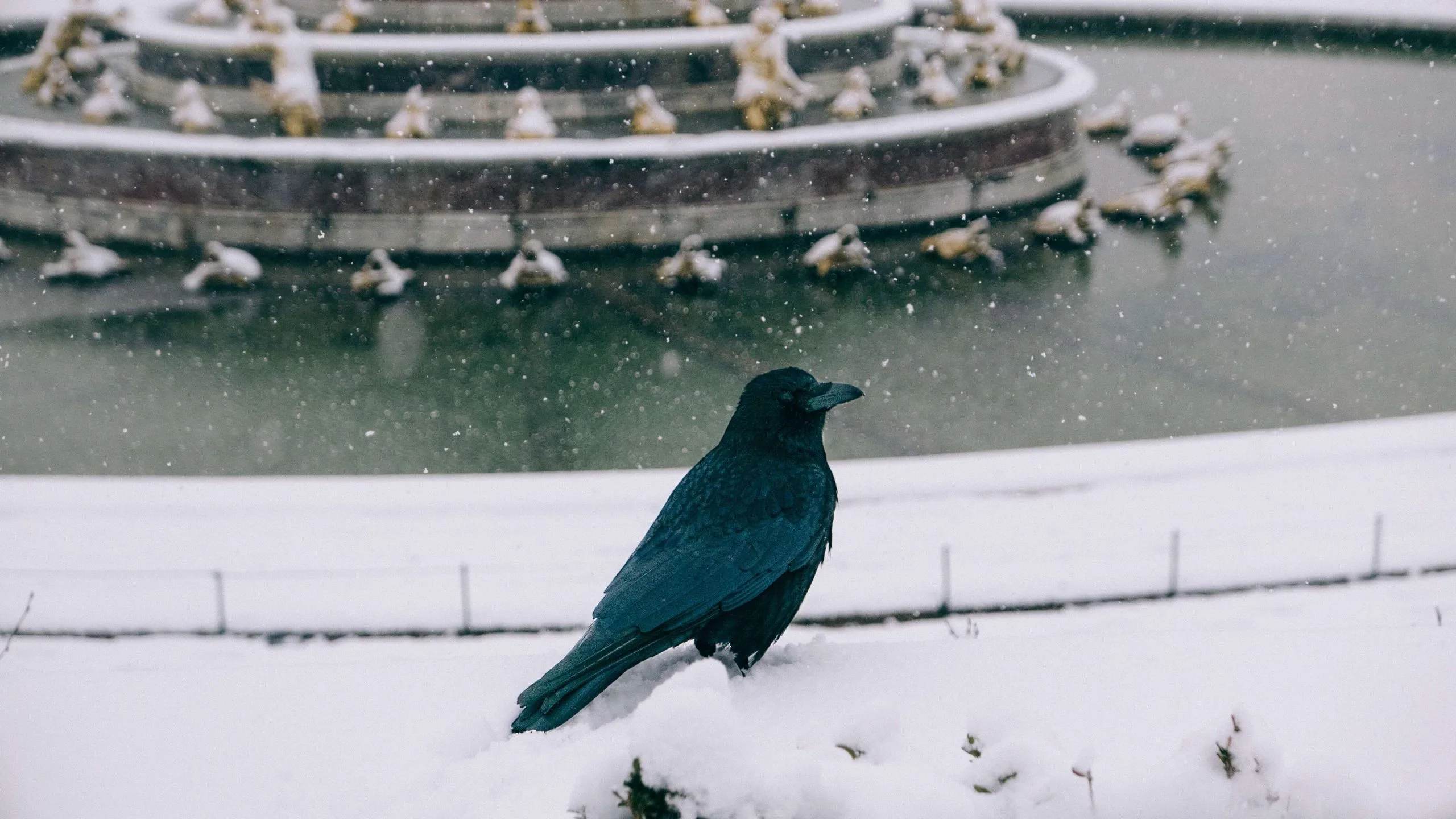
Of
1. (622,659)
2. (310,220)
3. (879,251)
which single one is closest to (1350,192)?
(879,251)

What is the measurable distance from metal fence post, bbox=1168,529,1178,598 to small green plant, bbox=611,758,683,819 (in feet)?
16.6

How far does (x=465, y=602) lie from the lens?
7098 mm

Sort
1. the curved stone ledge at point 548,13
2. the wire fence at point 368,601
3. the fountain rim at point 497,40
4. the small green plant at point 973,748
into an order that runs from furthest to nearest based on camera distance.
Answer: the curved stone ledge at point 548,13 → the fountain rim at point 497,40 → the wire fence at point 368,601 → the small green plant at point 973,748

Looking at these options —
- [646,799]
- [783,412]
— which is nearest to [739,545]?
[783,412]

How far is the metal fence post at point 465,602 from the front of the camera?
7027 millimetres

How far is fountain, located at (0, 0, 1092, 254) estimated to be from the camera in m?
14.8

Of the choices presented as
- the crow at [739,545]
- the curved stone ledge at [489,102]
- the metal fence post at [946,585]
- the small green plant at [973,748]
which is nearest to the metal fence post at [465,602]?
the metal fence post at [946,585]

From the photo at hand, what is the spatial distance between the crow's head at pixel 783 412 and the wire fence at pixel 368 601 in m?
2.73

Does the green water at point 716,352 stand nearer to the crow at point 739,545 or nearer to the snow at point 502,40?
the snow at point 502,40

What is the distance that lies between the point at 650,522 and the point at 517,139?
7.93 m

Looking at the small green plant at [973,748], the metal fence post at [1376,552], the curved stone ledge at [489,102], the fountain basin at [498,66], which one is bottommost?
the metal fence post at [1376,552]

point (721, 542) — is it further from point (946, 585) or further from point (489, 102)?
point (489, 102)

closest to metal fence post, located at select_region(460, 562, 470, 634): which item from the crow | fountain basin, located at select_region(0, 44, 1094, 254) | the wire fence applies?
the wire fence

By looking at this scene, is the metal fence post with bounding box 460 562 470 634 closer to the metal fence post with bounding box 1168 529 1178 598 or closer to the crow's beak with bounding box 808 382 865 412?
the crow's beak with bounding box 808 382 865 412
